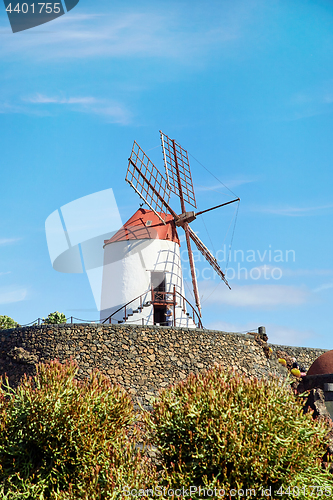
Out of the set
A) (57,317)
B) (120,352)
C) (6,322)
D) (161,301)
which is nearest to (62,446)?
(120,352)

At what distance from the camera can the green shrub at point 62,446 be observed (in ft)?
33.7

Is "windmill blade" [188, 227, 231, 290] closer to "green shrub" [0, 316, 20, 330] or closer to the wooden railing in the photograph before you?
the wooden railing

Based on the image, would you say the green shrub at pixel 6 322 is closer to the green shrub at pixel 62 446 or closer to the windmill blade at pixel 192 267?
the windmill blade at pixel 192 267

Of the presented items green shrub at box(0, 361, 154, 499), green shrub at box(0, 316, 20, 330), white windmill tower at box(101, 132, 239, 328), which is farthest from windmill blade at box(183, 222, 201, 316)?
green shrub at box(0, 316, 20, 330)

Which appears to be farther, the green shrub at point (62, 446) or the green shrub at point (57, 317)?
the green shrub at point (57, 317)

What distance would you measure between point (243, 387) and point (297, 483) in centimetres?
212

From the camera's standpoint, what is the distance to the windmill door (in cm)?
2172

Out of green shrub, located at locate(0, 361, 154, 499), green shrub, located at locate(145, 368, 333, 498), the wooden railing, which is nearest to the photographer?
green shrub, located at locate(145, 368, 333, 498)

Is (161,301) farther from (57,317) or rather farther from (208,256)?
(57,317)

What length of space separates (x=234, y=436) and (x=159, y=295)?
12.8m

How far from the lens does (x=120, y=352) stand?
16781 millimetres

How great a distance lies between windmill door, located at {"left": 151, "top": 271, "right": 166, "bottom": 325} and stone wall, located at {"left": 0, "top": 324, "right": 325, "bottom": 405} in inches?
150

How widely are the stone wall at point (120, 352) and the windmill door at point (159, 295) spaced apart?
3798 millimetres

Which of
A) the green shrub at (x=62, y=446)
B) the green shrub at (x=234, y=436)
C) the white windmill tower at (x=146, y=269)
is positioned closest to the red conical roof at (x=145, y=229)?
the white windmill tower at (x=146, y=269)
